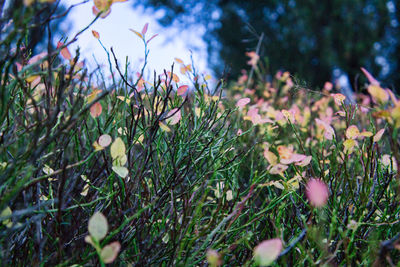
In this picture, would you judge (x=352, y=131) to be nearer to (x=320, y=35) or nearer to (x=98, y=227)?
(x=98, y=227)

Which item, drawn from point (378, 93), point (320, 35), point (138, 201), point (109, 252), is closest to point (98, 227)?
point (109, 252)

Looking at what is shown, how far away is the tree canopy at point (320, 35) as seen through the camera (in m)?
9.31

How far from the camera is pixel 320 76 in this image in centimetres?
1033

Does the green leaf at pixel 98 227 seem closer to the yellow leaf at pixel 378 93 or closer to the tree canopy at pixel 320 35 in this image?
the yellow leaf at pixel 378 93

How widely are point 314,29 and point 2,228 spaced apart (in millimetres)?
10267

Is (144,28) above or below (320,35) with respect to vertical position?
below

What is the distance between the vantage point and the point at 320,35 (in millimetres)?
9805

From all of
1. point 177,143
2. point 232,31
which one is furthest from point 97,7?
point 232,31

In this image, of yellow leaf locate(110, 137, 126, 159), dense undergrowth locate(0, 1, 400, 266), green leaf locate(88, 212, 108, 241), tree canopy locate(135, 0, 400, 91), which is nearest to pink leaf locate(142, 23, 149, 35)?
dense undergrowth locate(0, 1, 400, 266)

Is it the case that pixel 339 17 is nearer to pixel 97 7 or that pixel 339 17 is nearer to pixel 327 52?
pixel 327 52

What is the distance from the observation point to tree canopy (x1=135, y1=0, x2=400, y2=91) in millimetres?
9312

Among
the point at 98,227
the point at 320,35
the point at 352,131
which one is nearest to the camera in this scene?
the point at 98,227

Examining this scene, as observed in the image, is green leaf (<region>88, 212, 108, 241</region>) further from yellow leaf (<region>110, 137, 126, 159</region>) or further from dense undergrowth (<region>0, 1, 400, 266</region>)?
yellow leaf (<region>110, 137, 126, 159</region>)

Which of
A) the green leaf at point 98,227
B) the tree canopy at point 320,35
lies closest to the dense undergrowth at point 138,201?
the green leaf at point 98,227
